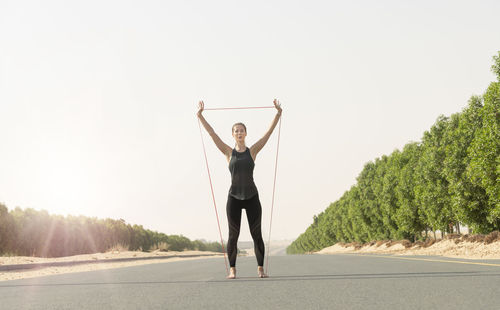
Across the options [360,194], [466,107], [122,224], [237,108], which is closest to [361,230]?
[360,194]

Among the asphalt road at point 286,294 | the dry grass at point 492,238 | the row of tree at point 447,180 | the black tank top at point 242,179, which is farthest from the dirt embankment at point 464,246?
the black tank top at point 242,179

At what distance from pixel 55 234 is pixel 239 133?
37.5 m

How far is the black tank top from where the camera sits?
8.42m

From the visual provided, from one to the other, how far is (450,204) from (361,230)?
2615 centimetres

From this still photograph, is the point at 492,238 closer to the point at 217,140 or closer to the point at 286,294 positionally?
the point at 217,140

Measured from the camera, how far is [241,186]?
27.7 ft

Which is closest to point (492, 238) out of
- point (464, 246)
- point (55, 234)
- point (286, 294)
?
point (464, 246)

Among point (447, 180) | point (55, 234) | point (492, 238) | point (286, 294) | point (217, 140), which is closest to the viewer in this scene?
point (286, 294)

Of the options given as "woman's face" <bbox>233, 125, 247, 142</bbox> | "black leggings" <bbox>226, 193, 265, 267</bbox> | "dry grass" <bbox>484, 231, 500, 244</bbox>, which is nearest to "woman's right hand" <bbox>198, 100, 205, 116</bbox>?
"woman's face" <bbox>233, 125, 247, 142</bbox>

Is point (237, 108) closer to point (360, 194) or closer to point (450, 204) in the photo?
point (450, 204)

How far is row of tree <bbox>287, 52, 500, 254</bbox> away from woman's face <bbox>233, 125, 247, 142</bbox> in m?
15.3

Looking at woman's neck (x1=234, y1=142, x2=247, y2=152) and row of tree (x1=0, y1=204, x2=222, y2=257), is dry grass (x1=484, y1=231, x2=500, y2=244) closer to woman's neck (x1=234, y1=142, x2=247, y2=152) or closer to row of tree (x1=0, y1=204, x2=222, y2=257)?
woman's neck (x1=234, y1=142, x2=247, y2=152)

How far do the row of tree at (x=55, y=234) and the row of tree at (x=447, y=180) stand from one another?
1022 inches

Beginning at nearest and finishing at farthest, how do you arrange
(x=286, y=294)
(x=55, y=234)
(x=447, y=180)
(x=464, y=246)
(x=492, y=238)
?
(x=286, y=294) → (x=492, y=238) → (x=464, y=246) → (x=447, y=180) → (x=55, y=234)
